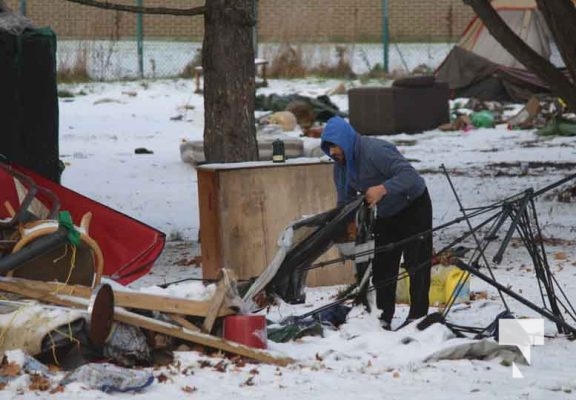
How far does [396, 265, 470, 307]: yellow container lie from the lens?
33.1ft

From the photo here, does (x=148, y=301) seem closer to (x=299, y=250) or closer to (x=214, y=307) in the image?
(x=214, y=307)

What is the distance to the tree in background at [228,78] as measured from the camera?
41.2 feet

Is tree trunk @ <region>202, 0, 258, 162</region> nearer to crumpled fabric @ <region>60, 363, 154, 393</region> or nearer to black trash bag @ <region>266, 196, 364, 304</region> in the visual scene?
black trash bag @ <region>266, 196, 364, 304</region>

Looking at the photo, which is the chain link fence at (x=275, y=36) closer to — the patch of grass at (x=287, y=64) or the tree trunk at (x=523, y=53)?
the patch of grass at (x=287, y=64)

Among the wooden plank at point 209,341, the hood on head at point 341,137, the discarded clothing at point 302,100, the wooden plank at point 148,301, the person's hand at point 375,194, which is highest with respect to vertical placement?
the hood on head at point 341,137

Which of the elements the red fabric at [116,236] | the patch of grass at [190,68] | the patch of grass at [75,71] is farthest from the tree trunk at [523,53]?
the patch of grass at [190,68]

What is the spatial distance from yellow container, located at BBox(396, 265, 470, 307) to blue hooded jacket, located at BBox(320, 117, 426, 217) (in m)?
1.15

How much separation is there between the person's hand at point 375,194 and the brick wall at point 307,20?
24765 millimetres

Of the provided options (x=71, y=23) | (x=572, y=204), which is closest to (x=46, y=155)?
(x=572, y=204)

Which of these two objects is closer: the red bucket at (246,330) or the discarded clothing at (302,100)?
the red bucket at (246,330)

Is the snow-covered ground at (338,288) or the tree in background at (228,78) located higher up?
the tree in background at (228,78)

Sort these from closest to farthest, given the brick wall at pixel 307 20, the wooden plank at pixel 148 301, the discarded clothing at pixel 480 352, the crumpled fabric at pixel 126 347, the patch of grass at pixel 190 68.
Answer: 1. the crumpled fabric at pixel 126 347
2. the discarded clothing at pixel 480 352
3. the wooden plank at pixel 148 301
4. the patch of grass at pixel 190 68
5. the brick wall at pixel 307 20

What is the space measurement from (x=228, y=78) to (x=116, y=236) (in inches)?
101

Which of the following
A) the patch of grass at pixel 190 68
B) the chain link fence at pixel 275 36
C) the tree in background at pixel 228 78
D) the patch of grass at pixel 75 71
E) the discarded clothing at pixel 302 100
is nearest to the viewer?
the tree in background at pixel 228 78
